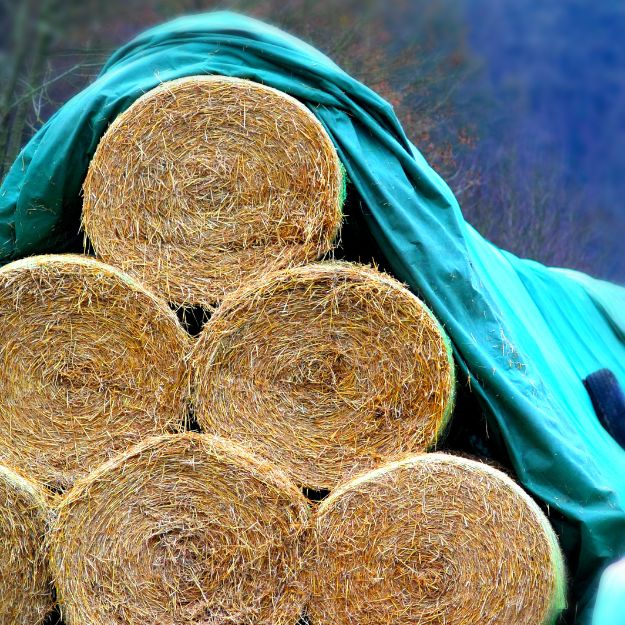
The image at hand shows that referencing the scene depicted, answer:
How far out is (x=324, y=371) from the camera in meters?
3.58

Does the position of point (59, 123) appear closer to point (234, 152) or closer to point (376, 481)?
point (234, 152)

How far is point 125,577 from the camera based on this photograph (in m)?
3.45

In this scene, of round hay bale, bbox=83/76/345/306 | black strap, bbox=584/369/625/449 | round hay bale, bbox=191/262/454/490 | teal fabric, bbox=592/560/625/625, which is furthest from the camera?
black strap, bbox=584/369/625/449

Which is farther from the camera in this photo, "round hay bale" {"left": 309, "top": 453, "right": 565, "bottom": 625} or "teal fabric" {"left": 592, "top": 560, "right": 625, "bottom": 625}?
"round hay bale" {"left": 309, "top": 453, "right": 565, "bottom": 625}

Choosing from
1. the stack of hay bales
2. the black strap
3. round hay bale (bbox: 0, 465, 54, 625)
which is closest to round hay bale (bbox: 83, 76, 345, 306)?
the stack of hay bales

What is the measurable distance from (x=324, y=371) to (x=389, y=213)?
2.32 ft

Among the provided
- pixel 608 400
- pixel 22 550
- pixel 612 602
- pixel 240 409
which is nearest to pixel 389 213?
pixel 240 409

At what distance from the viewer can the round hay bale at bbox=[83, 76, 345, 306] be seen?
365 cm

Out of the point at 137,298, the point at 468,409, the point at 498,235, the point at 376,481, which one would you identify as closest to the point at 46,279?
the point at 137,298

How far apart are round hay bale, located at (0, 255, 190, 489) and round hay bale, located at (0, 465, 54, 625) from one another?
0.12 meters

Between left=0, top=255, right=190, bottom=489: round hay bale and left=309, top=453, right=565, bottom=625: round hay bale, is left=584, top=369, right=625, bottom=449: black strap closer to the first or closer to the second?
left=309, top=453, right=565, bottom=625: round hay bale

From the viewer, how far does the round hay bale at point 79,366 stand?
357 cm

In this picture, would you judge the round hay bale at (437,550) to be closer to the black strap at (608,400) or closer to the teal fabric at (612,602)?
the teal fabric at (612,602)

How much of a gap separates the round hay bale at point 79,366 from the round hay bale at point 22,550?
0.12 m
